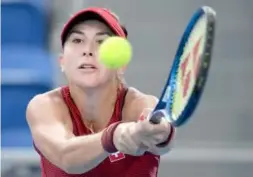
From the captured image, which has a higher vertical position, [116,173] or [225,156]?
[225,156]

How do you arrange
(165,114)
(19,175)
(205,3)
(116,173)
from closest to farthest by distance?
(165,114), (116,173), (19,175), (205,3)

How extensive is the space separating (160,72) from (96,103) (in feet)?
5.81

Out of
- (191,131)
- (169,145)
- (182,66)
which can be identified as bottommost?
(169,145)

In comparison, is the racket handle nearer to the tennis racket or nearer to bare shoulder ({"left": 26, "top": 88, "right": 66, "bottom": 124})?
the tennis racket

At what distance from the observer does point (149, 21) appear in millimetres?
3717

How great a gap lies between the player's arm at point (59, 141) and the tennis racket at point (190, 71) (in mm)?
179

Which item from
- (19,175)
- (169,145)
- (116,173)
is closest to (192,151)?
(19,175)

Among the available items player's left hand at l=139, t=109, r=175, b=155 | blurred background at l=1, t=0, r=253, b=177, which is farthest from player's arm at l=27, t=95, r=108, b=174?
blurred background at l=1, t=0, r=253, b=177

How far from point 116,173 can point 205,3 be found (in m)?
2.07

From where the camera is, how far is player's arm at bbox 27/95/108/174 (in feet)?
4.87

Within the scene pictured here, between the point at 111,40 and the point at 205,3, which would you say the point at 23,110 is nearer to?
the point at 205,3

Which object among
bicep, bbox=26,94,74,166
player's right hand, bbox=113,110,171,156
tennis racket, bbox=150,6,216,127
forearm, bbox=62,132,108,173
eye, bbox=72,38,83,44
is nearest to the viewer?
tennis racket, bbox=150,6,216,127

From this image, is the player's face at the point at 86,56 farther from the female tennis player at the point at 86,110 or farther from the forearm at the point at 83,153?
the forearm at the point at 83,153

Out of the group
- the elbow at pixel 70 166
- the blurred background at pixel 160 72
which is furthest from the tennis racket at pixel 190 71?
the blurred background at pixel 160 72
